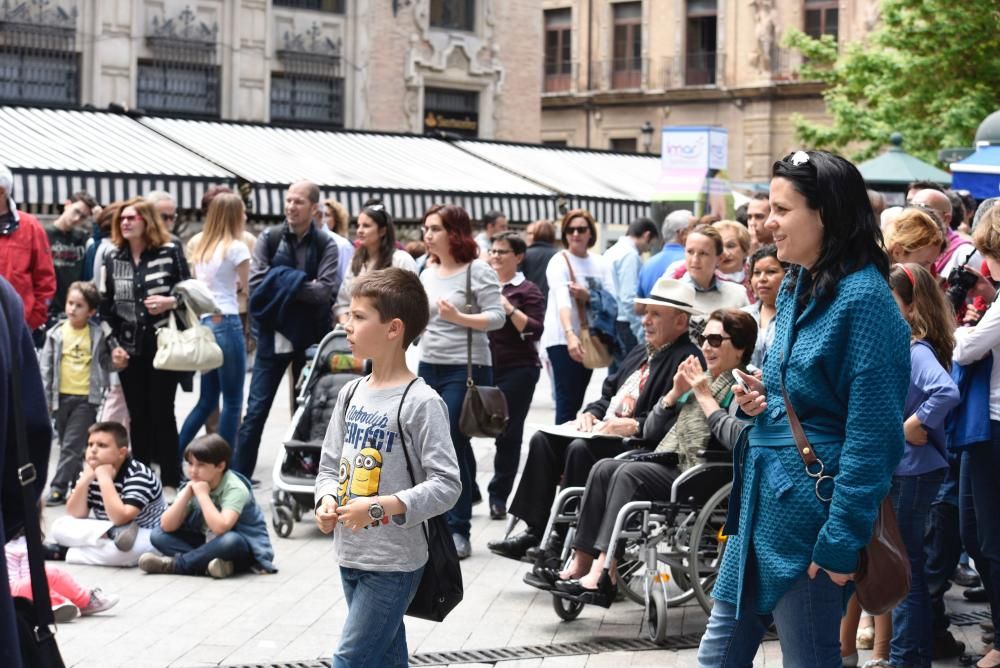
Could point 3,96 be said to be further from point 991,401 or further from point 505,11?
point 991,401

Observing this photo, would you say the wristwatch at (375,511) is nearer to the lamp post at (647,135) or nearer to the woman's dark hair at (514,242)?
the woman's dark hair at (514,242)

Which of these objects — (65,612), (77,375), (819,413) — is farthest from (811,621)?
(77,375)

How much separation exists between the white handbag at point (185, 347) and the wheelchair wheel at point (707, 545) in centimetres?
422

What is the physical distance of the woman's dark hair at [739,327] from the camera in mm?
6926

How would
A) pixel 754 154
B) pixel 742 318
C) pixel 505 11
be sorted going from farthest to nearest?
pixel 754 154, pixel 505 11, pixel 742 318

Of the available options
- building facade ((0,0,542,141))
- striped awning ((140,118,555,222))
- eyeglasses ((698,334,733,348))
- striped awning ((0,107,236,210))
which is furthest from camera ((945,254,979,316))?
building facade ((0,0,542,141))

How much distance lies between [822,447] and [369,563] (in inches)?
58.1

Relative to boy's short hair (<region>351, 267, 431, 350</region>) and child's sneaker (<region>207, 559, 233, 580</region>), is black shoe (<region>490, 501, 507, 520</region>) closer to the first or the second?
child's sneaker (<region>207, 559, 233, 580</region>)

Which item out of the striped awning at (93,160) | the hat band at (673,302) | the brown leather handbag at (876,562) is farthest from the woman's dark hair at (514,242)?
the striped awning at (93,160)

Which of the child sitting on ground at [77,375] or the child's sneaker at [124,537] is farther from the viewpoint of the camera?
the child sitting on ground at [77,375]

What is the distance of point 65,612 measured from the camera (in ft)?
23.1

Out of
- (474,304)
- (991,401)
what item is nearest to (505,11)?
(474,304)

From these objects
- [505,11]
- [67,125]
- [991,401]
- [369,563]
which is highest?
[505,11]

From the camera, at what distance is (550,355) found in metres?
11.2
